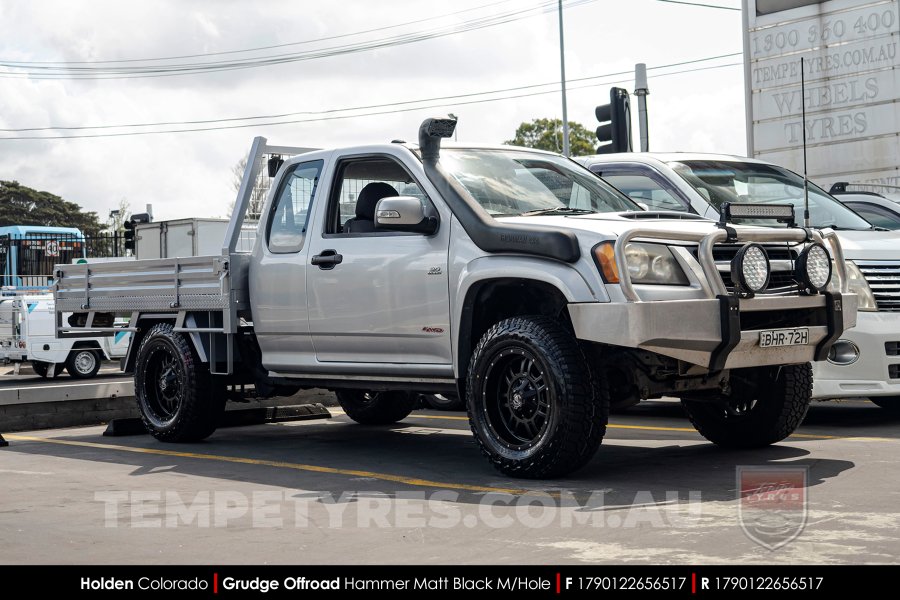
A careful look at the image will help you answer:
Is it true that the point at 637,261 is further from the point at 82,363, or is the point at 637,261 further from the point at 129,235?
the point at 129,235

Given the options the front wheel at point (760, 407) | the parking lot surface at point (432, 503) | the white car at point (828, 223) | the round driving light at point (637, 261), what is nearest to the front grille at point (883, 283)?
the white car at point (828, 223)

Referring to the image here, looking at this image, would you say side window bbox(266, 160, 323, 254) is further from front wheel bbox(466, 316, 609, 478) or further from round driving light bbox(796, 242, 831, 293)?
round driving light bbox(796, 242, 831, 293)

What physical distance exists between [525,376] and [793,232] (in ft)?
5.73

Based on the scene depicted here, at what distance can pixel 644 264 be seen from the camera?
21.8ft

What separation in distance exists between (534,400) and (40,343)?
15.3 metres

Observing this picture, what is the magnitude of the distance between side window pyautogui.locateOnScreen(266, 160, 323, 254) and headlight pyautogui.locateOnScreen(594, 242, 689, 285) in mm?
2574

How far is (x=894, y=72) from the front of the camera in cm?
1873

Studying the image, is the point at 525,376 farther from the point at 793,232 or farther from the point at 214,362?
the point at 214,362

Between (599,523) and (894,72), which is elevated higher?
(894,72)

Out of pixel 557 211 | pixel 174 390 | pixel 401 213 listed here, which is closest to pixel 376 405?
pixel 174 390

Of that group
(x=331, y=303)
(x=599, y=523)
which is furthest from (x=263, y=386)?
(x=599, y=523)

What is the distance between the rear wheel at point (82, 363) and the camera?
20844 mm

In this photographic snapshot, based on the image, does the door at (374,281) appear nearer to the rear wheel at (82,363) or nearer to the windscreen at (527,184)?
the windscreen at (527,184)

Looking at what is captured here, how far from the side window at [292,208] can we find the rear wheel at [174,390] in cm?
112
